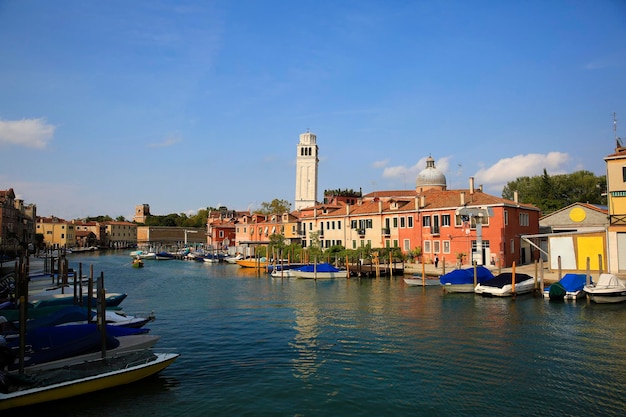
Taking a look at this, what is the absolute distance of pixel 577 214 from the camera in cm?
4172

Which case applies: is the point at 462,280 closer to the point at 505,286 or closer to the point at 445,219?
the point at 505,286

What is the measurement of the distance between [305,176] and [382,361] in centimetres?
7126

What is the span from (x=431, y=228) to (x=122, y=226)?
112 m

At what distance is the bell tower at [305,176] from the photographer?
85000 millimetres

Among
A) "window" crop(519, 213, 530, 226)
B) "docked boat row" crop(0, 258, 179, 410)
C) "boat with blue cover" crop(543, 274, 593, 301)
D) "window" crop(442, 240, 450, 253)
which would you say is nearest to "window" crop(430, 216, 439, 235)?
"window" crop(442, 240, 450, 253)

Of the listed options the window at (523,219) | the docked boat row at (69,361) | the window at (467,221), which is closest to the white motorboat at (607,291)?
the window at (467,221)

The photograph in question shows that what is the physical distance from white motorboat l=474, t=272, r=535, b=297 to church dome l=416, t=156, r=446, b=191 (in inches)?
1334

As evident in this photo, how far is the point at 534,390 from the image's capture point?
12266 mm

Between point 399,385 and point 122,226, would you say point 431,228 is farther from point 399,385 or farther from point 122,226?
point 122,226

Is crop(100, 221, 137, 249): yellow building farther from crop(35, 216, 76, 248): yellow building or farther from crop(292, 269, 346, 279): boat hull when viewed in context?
crop(292, 269, 346, 279): boat hull

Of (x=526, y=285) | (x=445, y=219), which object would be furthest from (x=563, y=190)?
(x=526, y=285)

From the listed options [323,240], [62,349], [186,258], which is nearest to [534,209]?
[323,240]

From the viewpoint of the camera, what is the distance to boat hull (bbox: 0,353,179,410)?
36.7ft

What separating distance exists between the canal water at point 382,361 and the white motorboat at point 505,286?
77 centimetres
